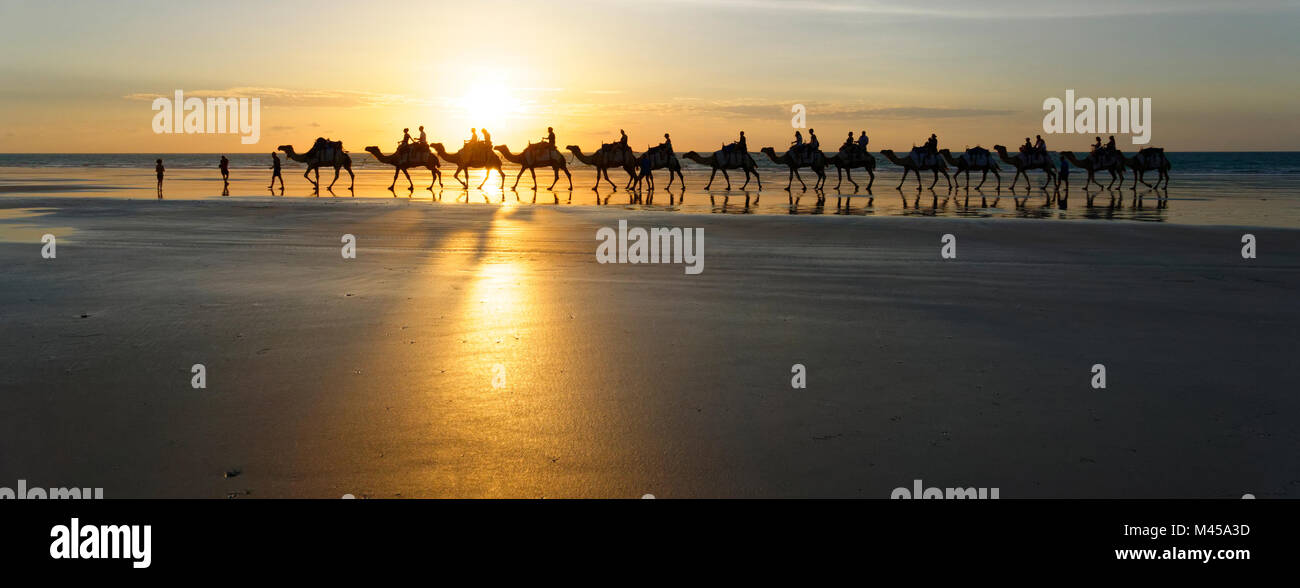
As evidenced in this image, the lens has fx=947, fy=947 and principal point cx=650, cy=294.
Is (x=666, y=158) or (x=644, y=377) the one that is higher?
(x=666, y=158)

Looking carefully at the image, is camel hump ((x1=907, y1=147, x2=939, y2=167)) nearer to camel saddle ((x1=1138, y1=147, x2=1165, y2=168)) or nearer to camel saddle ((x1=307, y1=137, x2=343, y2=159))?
camel saddle ((x1=1138, y1=147, x2=1165, y2=168))

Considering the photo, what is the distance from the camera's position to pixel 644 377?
250 inches

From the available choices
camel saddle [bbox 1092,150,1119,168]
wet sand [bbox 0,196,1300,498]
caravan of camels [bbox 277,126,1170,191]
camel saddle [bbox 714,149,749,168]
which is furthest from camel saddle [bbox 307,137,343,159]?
camel saddle [bbox 1092,150,1119,168]

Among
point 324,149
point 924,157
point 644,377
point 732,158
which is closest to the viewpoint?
point 644,377

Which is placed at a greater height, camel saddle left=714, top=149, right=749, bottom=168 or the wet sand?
camel saddle left=714, top=149, right=749, bottom=168

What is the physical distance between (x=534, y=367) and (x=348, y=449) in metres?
1.93

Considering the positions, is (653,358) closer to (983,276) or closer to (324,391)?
(324,391)

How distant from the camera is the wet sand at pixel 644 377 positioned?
4559 millimetres

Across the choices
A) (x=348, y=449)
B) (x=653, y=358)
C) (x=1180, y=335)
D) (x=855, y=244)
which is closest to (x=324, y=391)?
(x=348, y=449)

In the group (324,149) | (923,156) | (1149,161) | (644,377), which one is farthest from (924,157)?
(644,377)

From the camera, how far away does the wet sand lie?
15.0 ft

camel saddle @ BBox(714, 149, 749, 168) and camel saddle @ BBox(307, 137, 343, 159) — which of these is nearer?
camel saddle @ BBox(307, 137, 343, 159)

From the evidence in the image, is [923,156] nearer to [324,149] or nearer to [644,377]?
[324,149]

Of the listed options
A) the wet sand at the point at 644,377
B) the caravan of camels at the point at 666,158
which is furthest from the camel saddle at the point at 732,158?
the wet sand at the point at 644,377
